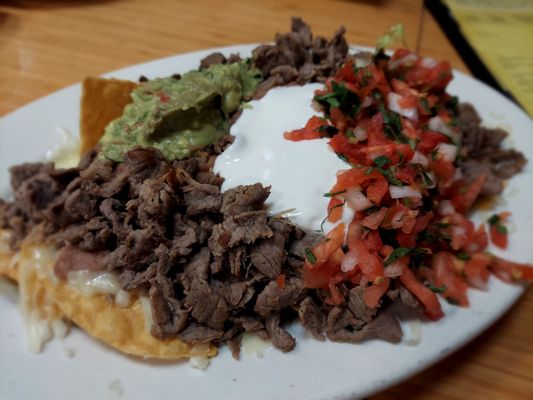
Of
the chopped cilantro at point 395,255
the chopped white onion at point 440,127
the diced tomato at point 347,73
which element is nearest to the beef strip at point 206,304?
the chopped cilantro at point 395,255

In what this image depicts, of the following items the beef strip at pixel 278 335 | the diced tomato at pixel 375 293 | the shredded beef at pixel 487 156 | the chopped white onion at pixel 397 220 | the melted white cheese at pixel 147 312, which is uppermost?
the chopped white onion at pixel 397 220

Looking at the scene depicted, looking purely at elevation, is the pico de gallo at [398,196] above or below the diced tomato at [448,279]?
above

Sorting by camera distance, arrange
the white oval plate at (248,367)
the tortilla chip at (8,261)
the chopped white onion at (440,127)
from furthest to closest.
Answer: the chopped white onion at (440,127)
the tortilla chip at (8,261)
the white oval plate at (248,367)

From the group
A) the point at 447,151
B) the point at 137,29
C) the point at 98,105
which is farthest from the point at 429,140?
the point at 137,29

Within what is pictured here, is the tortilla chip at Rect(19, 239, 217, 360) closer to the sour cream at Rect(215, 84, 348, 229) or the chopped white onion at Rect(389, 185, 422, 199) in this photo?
the sour cream at Rect(215, 84, 348, 229)

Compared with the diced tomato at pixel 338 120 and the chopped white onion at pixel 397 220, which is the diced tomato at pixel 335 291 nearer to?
the chopped white onion at pixel 397 220

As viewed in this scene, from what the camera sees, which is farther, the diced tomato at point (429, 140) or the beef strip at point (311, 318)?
the diced tomato at point (429, 140)

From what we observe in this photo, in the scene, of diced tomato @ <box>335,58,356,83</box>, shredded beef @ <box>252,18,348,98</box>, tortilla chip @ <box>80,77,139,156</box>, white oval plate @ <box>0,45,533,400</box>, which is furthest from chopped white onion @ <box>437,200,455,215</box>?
tortilla chip @ <box>80,77,139,156</box>

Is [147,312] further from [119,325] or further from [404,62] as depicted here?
[404,62]
